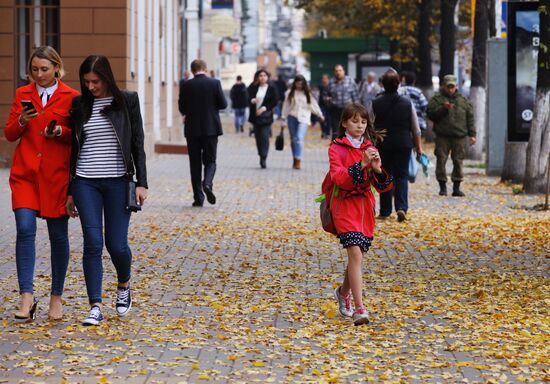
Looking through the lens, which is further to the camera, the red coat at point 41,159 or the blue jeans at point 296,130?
the blue jeans at point 296,130

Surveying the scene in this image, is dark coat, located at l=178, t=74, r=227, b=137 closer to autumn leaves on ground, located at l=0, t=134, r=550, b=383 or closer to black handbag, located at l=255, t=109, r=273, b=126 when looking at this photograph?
autumn leaves on ground, located at l=0, t=134, r=550, b=383

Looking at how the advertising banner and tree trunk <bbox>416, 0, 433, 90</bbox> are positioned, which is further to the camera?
tree trunk <bbox>416, 0, 433, 90</bbox>

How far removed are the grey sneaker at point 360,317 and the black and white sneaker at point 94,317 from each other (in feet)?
5.06

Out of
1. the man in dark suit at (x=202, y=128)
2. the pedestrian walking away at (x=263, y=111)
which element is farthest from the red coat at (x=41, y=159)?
the pedestrian walking away at (x=263, y=111)

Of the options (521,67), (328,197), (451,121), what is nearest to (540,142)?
(451,121)

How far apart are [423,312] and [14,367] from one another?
10.1 feet

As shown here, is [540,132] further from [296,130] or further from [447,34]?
[447,34]

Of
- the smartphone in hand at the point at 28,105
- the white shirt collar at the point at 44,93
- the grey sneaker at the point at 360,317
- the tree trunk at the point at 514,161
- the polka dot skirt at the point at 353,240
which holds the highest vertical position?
the white shirt collar at the point at 44,93

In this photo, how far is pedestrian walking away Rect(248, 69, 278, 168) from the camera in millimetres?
25453

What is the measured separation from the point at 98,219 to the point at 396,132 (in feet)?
24.5

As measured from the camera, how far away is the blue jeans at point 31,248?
858 cm

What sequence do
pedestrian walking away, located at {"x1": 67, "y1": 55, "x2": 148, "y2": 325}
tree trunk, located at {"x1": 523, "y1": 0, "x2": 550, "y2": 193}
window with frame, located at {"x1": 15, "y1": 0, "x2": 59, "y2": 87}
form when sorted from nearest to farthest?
pedestrian walking away, located at {"x1": 67, "y1": 55, "x2": 148, "y2": 325}
tree trunk, located at {"x1": 523, "y1": 0, "x2": 550, "y2": 193}
window with frame, located at {"x1": 15, "y1": 0, "x2": 59, "y2": 87}

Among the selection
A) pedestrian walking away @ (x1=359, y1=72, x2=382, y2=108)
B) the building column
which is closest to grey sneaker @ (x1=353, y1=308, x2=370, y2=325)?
pedestrian walking away @ (x1=359, y1=72, x2=382, y2=108)

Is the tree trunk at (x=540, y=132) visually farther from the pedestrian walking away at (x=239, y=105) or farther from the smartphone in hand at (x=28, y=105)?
the pedestrian walking away at (x=239, y=105)
